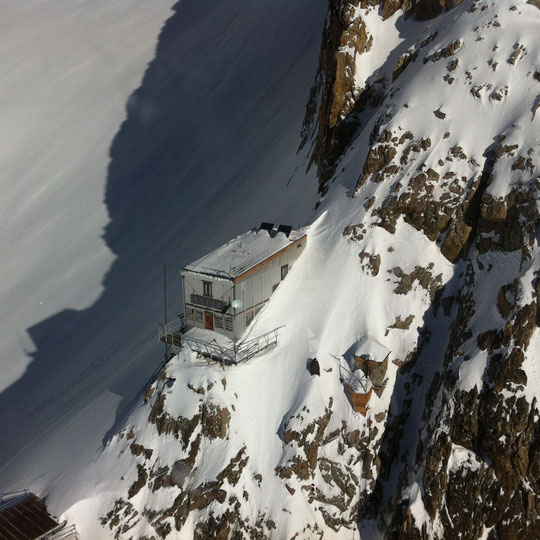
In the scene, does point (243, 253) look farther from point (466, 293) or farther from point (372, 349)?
point (466, 293)

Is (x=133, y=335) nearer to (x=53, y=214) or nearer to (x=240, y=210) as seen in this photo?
(x=240, y=210)

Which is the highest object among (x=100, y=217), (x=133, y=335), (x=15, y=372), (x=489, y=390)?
(x=100, y=217)

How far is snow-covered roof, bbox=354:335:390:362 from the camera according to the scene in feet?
90.0

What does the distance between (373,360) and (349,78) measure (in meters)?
20.1

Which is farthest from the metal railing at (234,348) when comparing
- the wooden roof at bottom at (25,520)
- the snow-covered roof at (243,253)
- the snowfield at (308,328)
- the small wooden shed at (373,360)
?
the wooden roof at bottom at (25,520)

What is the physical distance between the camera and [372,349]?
27.8 meters

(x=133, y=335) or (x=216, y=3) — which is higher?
(x=216, y=3)

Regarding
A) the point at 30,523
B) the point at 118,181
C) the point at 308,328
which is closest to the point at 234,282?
the point at 308,328

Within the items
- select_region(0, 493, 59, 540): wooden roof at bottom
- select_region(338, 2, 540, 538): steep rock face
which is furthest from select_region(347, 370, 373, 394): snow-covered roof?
select_region(0, 493, 59, 540): wooden roof at bottom

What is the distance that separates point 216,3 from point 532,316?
66572 mm

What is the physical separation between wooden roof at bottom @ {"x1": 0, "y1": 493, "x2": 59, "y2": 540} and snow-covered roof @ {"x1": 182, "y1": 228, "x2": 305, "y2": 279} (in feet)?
44.1

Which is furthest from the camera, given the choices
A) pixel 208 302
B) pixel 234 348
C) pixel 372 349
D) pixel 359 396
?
pixel 208 302

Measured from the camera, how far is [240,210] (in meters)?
44.7

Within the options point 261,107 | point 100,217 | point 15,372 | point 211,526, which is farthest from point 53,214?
point 211,526
